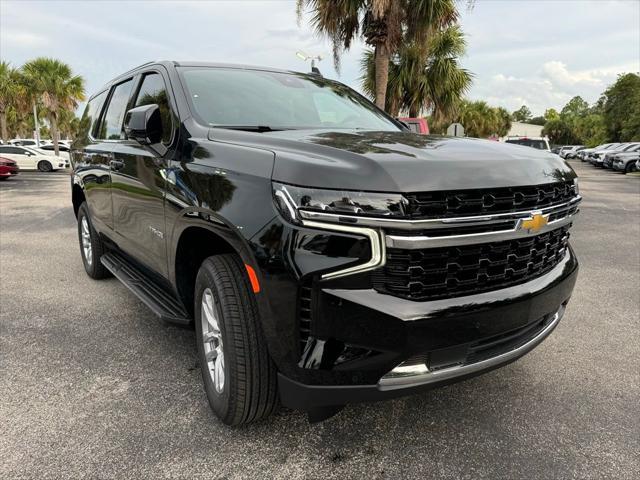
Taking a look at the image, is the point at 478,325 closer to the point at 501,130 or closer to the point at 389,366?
the point at 389,366

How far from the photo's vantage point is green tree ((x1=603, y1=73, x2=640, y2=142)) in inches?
1770

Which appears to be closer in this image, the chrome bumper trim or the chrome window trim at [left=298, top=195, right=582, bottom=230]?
the chrome window trim at [left=298, top=195, right=582, bottom=230]

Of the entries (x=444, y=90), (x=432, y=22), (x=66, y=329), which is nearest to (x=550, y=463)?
(x=66, y=329)

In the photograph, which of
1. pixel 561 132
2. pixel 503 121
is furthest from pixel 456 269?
pixel 561 132

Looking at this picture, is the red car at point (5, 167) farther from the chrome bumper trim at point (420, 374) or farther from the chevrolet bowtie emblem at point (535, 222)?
the chevrolet bowtie emblem at point (535, 222)

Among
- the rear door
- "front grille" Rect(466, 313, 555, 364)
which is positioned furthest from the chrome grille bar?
the rear door

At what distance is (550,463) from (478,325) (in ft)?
2.60

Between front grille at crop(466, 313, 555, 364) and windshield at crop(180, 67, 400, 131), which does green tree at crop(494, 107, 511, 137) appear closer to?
windshield at crop(180, 67, 400, 131)

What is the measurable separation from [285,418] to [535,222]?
5.00ft

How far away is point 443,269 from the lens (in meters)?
1.89

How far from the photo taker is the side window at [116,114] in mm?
3867

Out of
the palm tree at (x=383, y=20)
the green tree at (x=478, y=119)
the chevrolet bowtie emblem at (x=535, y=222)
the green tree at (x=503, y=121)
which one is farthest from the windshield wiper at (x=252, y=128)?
the green tree at (x=503, y=121)

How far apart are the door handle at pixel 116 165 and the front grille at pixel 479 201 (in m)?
2.47

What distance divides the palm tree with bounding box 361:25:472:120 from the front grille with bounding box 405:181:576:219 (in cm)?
1760
